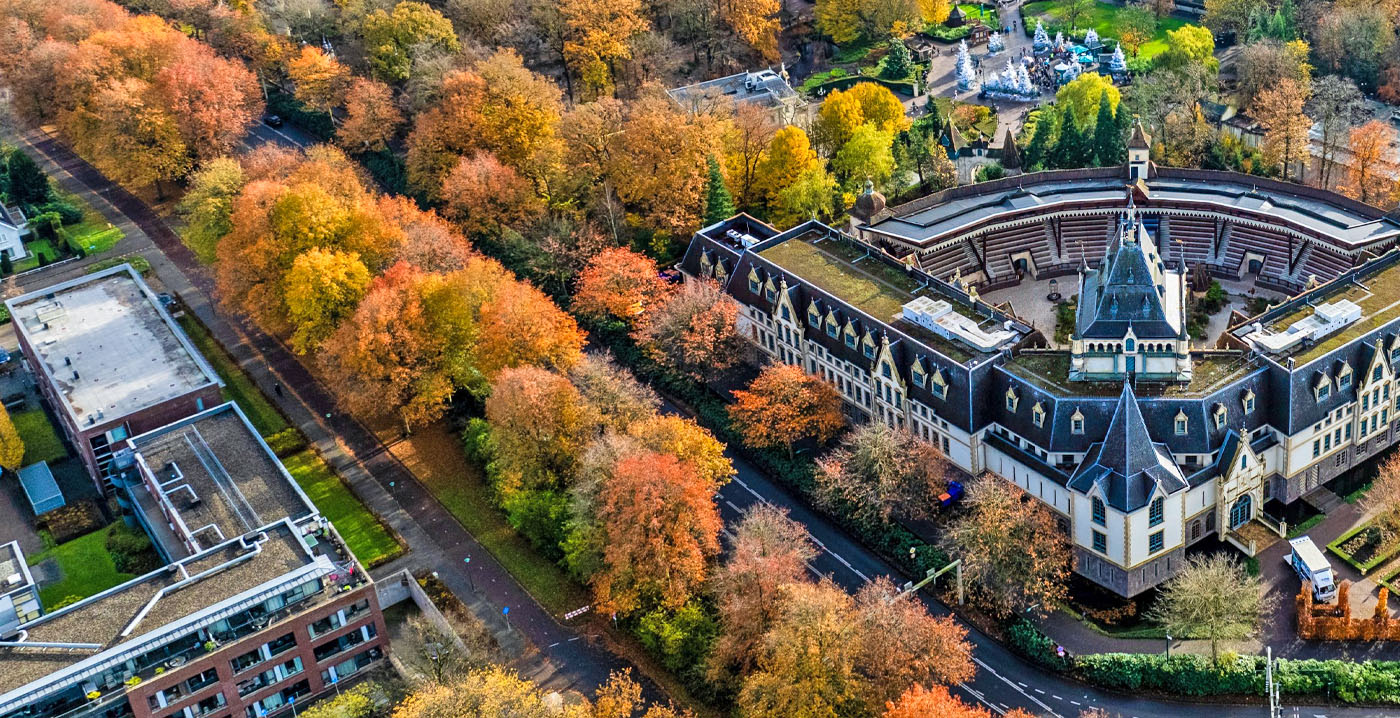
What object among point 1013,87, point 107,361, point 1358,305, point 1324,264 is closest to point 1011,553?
point 1358,305

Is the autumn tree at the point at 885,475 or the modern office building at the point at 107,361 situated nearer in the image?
the autumn tree at the point at 885,475

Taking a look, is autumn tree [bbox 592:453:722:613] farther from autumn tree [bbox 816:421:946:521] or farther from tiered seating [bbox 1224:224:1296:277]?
tiered seating [bbox 1224:224:1296:277]

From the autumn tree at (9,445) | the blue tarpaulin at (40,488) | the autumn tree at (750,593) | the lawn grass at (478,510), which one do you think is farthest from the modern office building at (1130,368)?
the autumn tree at (9,445)

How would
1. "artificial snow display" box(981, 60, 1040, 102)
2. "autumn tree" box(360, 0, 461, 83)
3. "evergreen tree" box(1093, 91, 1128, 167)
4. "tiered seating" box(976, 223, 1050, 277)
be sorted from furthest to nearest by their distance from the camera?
1. "artificial snow display" box(981, 60, 1040, 102)
2. "autumn tree" box(360, 0, 461, 83)
3. "evergreen tree" box(1093, 91, 1128, 167)
4. "tiered seating" box(976, 223, 1050, 277)

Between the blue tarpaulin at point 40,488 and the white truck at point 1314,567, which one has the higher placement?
the blue tarpaulin at point 40,488

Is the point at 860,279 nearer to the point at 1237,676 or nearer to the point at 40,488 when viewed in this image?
the point at 1237,676

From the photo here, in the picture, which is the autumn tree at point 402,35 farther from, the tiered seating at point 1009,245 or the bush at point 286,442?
the tiered seating at point 1009,245

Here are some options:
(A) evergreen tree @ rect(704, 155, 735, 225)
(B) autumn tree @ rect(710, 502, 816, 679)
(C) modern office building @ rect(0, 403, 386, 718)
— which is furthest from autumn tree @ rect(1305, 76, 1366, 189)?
(C) modern office building @ rect(0, 403, 386, 718)
